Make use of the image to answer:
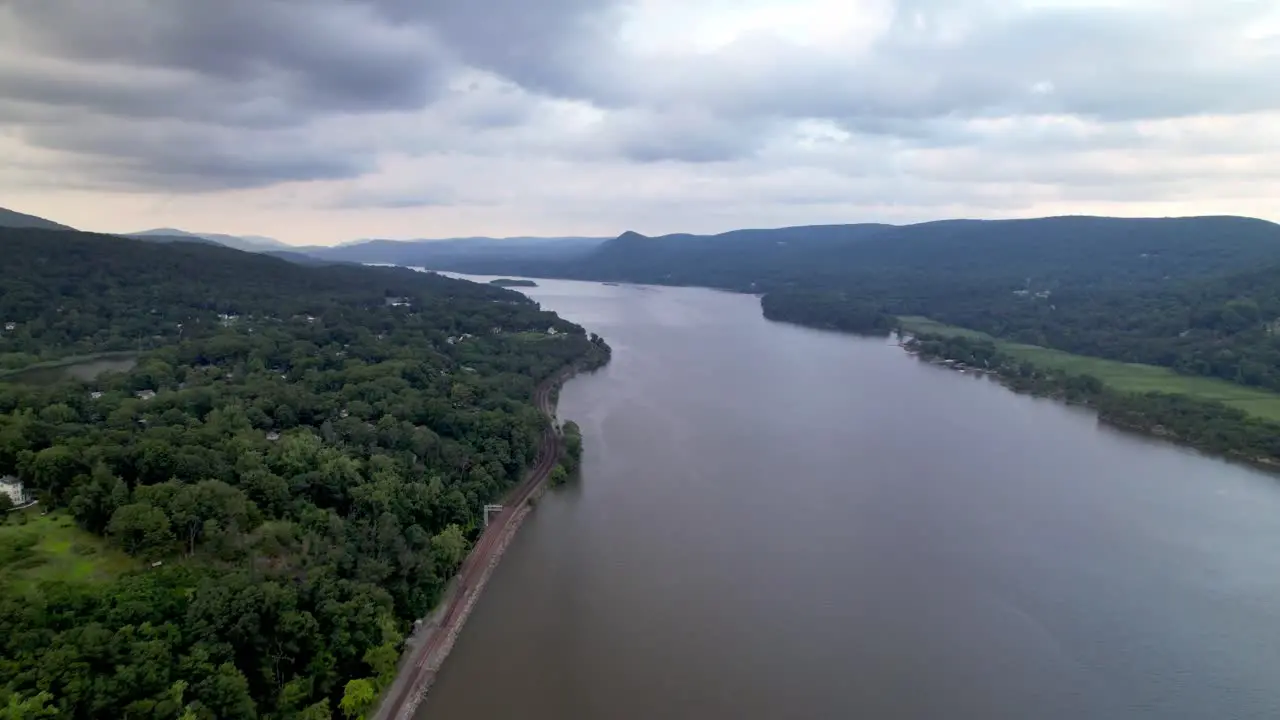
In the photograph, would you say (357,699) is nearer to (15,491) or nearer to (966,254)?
(15,491)

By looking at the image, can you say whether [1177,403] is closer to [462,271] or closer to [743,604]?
[743,604]

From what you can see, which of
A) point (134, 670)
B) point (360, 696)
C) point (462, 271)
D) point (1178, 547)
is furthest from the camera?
point (462, 271)

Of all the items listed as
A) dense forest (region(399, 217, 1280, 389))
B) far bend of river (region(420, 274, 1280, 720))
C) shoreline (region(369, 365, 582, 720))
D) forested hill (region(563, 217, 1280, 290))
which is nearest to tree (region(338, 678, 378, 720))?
shoreline (region(369, 365, 582, 720))

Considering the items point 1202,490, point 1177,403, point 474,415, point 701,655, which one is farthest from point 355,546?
point 1177,403

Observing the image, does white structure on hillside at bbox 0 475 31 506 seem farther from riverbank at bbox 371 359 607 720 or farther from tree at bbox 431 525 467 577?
riverbank at bbox 371 359 607 720

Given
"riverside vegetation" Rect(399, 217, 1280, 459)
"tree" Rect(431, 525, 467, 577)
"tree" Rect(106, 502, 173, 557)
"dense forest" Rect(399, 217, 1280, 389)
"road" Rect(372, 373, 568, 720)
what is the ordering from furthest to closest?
"dense forest" Rect(399, 217, 1280, 389) < "riverside vegetation" Rect(399, 217, 1280, 459) < "tree" Rect(431, 525, 467, 577) < "tree" Rect(106, 502, 173, 557) < "road" Rect(372, 373, 568, 720)

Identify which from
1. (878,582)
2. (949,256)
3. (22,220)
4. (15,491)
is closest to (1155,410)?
(878,582)
